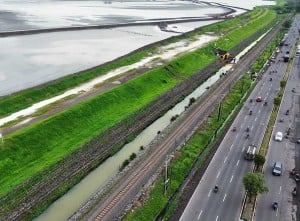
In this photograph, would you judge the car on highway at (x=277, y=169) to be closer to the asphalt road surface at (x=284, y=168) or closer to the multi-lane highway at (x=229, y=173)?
the asphalt road surface at (x=284, y=168)

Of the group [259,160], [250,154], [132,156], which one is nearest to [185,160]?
[132,156]

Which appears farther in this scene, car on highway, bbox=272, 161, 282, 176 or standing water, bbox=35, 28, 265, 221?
car on highway, bbox=272, 161, 282, 176

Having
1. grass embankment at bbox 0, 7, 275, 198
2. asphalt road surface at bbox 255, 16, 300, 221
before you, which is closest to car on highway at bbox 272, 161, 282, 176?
asphalt road surface at bbox 255, 16, 300, 221

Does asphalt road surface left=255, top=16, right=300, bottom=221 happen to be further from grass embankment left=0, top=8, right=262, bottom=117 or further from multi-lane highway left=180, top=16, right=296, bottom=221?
grass embankment left=0, top=8, right=262, bottom=117

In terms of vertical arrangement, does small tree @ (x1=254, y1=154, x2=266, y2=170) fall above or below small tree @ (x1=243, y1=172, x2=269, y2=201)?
below

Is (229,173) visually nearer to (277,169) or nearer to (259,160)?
(259,160)

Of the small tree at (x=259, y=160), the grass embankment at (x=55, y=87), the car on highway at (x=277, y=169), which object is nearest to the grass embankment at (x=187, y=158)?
the small tree at (x=259, y=160)

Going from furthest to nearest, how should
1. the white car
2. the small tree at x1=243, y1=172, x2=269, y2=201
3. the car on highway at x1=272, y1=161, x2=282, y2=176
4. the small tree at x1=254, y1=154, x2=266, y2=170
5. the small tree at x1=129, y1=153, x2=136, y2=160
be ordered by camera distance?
the white car, the small tree at x1=129, y1=153, x2=136, y2=160, the car on highway at x1=272, y1=161, x2=282, y2=176, the small tree at x1=254, y1=154, x2=266, y2=170, the small tree at x1=243, y1=172, x2=269, y2=201
